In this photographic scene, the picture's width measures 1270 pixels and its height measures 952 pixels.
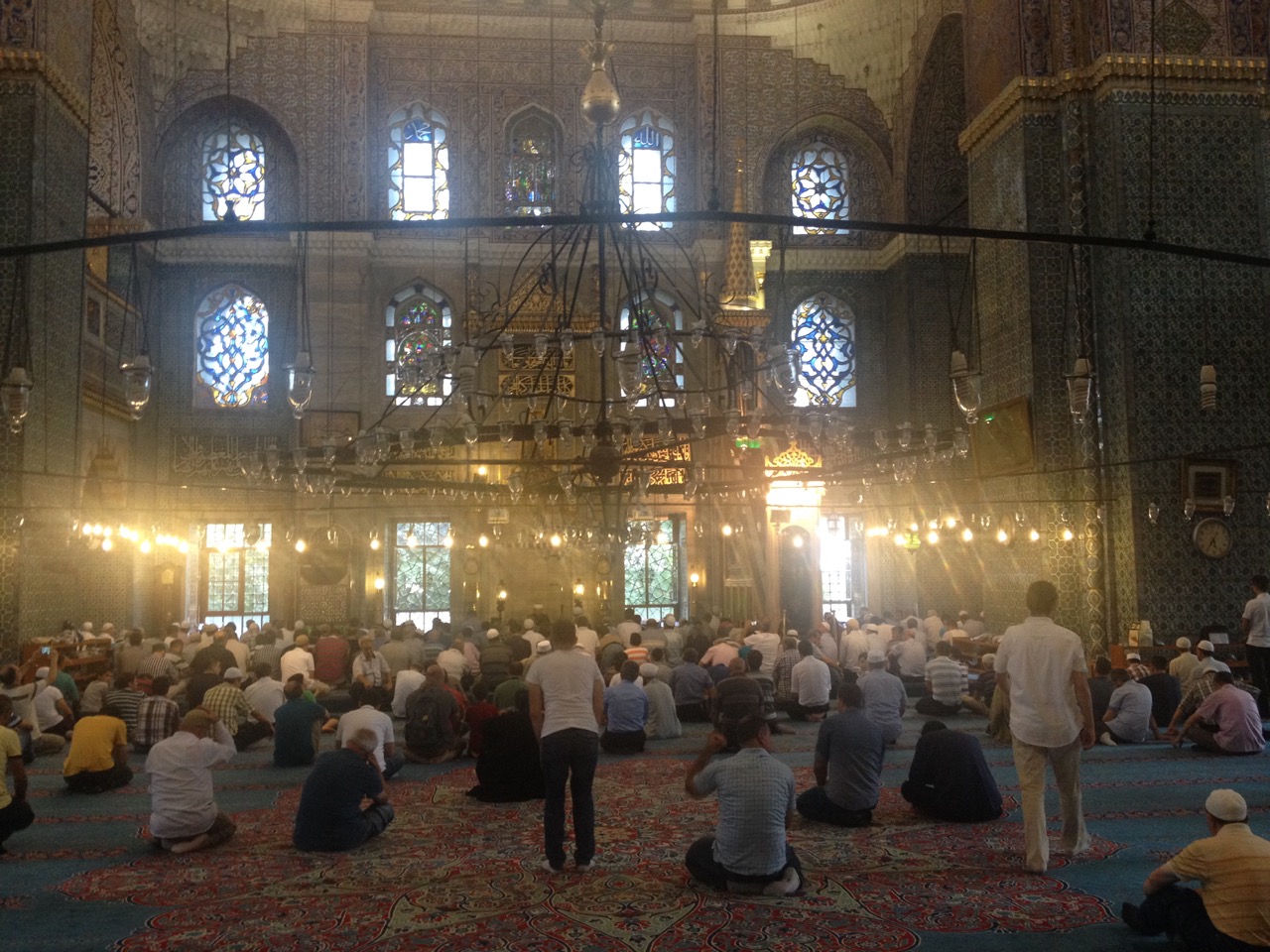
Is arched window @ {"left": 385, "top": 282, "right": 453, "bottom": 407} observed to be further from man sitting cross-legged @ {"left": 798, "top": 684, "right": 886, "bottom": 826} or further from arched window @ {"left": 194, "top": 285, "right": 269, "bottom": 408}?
man sitting cross-legged @ {"left": 798, "top": 684, "right": 886, "bottom": 826}

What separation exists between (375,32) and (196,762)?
15.4m

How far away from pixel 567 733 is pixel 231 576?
14.3 m

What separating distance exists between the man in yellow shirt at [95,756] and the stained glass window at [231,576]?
35.6 ft

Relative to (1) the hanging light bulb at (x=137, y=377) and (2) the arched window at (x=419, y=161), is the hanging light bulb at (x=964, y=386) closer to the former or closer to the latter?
(1) the hanging light bulb at (x=137, y=377)

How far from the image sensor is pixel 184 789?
555 cm

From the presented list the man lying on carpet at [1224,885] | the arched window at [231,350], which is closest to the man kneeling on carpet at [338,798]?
the man lying on carpet at [1224,885]

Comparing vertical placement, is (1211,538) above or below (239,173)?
below

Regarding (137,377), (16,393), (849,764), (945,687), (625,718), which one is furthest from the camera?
(945,687)

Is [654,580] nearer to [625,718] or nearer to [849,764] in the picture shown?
[625,718]

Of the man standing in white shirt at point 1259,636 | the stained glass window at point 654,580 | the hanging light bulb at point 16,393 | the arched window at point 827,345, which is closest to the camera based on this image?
the hanging light bulb at point 16,393

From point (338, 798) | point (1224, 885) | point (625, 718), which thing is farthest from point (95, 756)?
point (1224, 885)

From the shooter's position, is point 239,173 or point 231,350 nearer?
point 231,350

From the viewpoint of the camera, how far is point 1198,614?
397 inches

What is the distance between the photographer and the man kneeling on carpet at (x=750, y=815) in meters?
4.46
